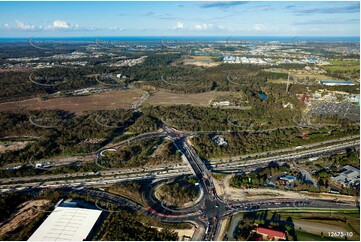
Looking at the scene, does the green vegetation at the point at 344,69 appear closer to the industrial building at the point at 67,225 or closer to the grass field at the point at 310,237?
the grass field at the point at 310,237

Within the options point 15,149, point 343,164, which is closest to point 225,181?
point 343,164

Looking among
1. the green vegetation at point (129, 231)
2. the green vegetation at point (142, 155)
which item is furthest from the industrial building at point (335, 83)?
the green vegetation at point (129, 231)

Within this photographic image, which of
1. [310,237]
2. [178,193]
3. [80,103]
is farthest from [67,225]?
[80,103]

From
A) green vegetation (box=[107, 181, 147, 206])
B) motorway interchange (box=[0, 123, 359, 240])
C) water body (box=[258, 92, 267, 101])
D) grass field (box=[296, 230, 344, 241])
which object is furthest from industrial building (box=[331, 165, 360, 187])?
water body (box=[258, 92, 267, 101])

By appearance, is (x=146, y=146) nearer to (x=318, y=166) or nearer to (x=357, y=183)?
(x=318, y=166)

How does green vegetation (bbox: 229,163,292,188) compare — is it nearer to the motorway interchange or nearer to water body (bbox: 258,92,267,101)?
the motorway interchange

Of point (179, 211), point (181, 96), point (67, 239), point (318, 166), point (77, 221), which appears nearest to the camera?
point (67, 239)
